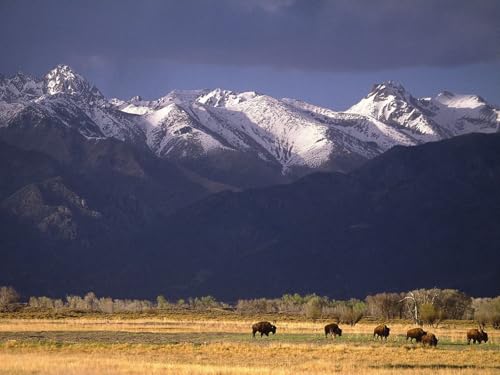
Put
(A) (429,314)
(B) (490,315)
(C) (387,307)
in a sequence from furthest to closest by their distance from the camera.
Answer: (C) (387,307)
(B) (490,315)
(A) (429,314)

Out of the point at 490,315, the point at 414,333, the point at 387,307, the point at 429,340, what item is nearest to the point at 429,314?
the point at 490,315

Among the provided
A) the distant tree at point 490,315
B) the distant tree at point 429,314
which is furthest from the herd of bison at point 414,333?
the distant tree at point 490,315

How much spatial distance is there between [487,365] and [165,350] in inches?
800

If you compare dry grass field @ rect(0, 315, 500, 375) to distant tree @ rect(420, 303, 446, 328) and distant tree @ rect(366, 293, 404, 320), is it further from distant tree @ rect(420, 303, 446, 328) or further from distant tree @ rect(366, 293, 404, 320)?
distant tree @ rect(366, 293, 404, 320)

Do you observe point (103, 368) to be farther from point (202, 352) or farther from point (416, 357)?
point (416, 357)

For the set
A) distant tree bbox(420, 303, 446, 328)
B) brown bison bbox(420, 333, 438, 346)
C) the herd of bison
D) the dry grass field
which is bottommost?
the dry grass field

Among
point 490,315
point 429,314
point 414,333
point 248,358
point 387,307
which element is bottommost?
point 248,358

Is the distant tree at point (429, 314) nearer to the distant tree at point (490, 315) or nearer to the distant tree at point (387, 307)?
the distant tree at point (490, 315)

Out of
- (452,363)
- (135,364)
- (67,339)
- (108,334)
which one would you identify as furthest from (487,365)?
(108,334)

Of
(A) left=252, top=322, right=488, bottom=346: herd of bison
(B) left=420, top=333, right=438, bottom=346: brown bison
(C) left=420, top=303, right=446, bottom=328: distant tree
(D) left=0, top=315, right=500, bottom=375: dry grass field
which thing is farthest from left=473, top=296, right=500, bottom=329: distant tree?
(B) left=420, top=333, right=438, bottom=346: brown bison

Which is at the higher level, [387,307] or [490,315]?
[387,307]

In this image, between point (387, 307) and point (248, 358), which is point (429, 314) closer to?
point (387, 307)

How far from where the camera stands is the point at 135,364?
47.6 m

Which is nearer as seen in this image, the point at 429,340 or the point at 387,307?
the point at 429,340
